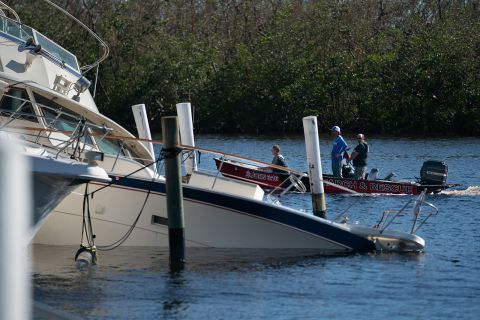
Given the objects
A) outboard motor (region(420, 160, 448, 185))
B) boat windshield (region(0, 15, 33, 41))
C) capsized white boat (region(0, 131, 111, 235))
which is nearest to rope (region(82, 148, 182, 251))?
capsized white boat (region(0, 131, 111, 235))

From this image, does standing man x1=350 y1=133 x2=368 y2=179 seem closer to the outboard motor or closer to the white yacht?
the outboard motor

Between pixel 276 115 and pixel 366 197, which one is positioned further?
pixel 276 115

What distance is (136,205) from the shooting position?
1605cm

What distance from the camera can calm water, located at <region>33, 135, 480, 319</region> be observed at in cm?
1227

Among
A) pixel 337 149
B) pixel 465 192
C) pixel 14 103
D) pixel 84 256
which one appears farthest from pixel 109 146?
pixel 465 192

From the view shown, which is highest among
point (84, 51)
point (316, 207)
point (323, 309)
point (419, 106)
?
point (84, 51)

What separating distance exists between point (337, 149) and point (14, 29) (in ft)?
39.1

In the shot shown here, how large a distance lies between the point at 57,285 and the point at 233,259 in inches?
131

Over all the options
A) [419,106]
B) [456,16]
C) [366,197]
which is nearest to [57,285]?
[366,197]

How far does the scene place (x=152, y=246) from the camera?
1645 cm

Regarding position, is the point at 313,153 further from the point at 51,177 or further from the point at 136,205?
the point at 51,177

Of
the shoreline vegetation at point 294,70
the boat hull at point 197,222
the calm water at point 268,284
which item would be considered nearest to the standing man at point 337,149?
the calm water at point 268,284

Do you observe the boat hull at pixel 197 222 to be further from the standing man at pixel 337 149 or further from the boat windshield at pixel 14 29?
the standing man at pixel 337 149

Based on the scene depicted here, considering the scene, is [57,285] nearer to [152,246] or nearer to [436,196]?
[152,246]
